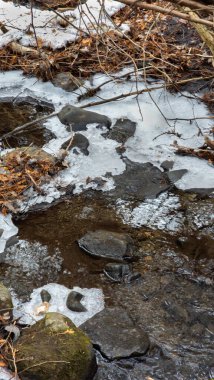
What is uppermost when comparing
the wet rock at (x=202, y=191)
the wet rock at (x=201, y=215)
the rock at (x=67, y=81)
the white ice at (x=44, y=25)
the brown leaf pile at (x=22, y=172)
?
the white ice at (x=44, y=25)

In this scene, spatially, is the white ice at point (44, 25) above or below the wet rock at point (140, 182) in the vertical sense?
above

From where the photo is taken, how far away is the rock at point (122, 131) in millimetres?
6086

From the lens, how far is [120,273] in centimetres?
429

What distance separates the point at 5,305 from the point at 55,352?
0.65 m

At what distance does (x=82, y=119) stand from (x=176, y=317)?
310 cm

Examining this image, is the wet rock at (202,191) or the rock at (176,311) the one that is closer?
the rock at (176,311)

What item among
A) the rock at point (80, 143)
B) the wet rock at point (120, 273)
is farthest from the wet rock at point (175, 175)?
the wet rock at point (120, 273)

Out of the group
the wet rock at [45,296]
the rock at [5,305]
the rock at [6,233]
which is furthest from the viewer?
the rock at [6,233]

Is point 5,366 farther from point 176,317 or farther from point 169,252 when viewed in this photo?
point 169,252

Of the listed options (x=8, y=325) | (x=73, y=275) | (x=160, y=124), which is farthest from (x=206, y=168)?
(x=8, y=325)

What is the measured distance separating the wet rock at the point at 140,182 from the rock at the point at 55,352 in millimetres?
1982

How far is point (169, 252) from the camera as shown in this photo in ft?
14.8

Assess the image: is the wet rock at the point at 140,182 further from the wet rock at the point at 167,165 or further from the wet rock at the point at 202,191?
the wet rock at the point at 202,191

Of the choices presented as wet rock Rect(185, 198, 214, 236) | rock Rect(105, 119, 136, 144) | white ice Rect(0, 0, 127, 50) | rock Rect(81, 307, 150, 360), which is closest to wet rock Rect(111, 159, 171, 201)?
wet rock Rect(185, 198, 214, 236)
